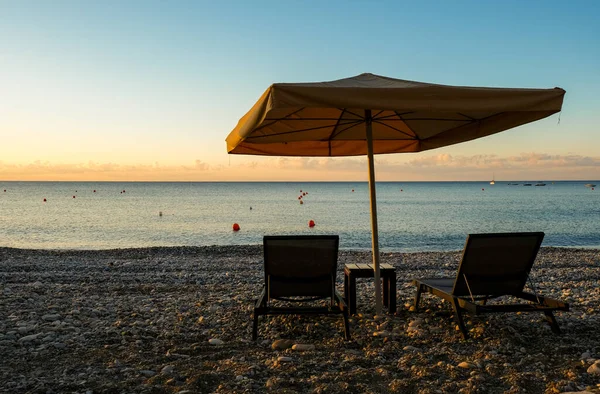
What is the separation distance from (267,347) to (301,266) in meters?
0.90

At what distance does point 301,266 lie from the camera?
4.85 meters

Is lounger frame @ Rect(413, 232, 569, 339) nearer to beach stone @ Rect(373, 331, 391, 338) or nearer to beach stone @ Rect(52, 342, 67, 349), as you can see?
beach stone @ Rect(373, 331, 391, 338)

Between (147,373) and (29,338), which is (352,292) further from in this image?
(29,338)

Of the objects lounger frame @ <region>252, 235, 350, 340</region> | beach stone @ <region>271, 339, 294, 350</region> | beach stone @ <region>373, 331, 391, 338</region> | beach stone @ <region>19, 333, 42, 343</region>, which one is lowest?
beach stone @ <region>373, 331, 391, 338</region>

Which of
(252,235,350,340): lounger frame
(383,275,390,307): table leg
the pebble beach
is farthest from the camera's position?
(383,275,390,307): table leg

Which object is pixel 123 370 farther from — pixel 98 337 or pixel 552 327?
pixel 552 327

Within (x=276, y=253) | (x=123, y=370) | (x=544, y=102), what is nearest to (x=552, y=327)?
(x=544, y=102)

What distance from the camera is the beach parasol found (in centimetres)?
352

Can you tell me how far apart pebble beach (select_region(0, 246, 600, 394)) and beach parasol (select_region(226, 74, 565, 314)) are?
41.8 inches

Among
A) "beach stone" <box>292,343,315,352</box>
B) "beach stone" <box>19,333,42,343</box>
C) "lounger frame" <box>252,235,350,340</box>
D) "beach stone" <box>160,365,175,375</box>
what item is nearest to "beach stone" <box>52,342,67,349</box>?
"beach stone" <box>19,333,42,343</box>

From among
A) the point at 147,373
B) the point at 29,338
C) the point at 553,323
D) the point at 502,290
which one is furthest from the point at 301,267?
the point at 29,338

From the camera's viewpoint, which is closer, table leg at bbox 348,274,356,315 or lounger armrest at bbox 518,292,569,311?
lounger armrest at bbox 518,292,569,311

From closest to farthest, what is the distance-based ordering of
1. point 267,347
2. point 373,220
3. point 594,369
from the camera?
1. point 594,369
2. point 267,347
3. point 373,220

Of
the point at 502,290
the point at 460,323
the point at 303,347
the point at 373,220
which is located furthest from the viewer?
the point at 373,220
